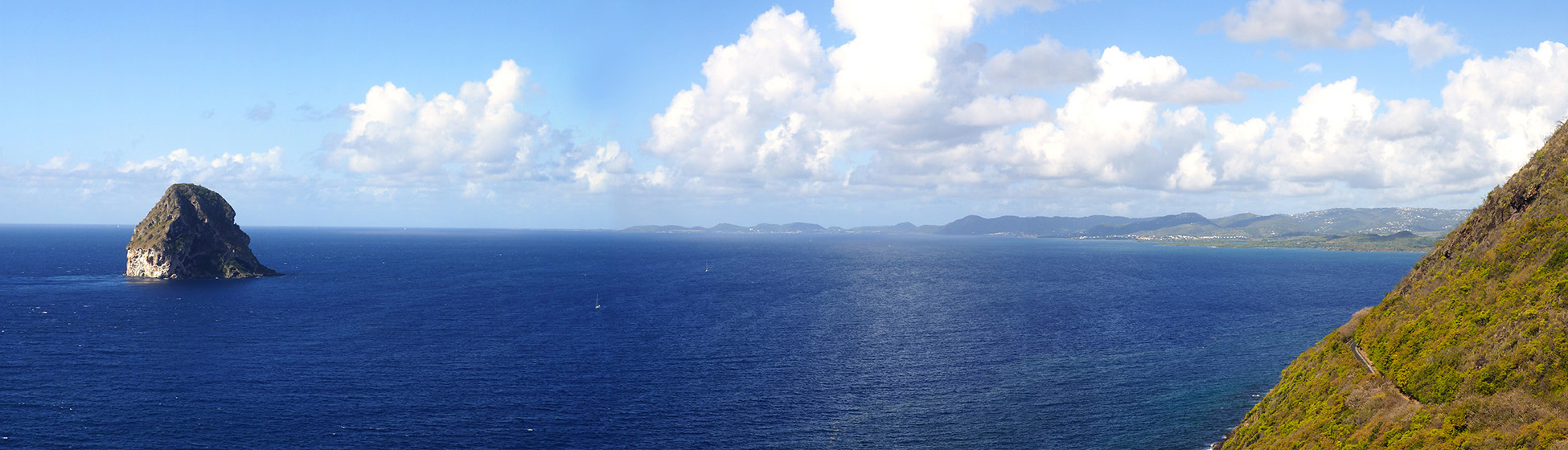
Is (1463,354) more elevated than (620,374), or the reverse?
(1463,354)

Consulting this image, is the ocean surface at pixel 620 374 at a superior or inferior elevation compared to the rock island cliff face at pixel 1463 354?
inferior

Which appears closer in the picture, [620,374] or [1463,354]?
[1463,354]

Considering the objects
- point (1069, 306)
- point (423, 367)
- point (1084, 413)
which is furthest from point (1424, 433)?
point (1069, 306)

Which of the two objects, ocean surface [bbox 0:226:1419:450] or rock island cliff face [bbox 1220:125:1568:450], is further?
ocean surface [bbox 0:226:1419:450]

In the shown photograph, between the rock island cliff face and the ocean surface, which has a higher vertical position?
the rock island cliff face

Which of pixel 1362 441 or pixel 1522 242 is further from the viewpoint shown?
pixel 1522 242

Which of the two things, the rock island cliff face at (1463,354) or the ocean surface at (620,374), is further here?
the ocean surface at (620,374)

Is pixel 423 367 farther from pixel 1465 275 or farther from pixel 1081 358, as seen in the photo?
pixel 1465 275

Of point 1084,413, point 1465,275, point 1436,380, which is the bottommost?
point 1084,413
